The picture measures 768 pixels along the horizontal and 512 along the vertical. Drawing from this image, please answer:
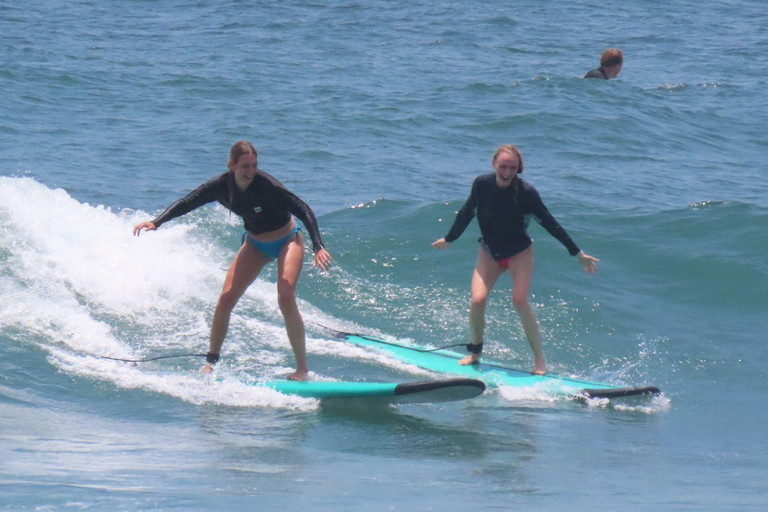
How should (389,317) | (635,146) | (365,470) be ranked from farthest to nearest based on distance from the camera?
1. (635,146)
2. (389,317)
3. (365,470)

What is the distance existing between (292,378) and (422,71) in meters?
12.0

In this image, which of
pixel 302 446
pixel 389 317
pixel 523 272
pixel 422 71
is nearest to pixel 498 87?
pixel 422 71

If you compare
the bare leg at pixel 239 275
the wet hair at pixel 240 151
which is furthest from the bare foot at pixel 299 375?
the wet hair at pixel 240 151

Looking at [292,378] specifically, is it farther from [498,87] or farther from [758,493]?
[498,87]

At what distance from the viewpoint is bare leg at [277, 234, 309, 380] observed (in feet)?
21.0

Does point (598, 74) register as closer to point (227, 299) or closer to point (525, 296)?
point (525, 296)

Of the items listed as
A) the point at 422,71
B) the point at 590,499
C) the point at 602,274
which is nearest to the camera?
the point at 590,499

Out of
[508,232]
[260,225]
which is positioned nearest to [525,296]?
[508,232]

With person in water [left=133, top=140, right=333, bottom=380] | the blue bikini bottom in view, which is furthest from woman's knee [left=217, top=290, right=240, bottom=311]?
the blue bikini bottom

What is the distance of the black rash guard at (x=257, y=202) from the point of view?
6355 mm

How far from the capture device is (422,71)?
704 inches

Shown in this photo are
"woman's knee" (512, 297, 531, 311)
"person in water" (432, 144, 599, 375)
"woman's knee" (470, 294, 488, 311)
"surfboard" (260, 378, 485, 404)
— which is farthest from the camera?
"woman's knee" (470, 294, 488, 311)

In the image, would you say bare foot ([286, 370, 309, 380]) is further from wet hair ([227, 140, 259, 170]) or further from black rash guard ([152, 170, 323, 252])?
wet hair ([227, 140, 259, 170])

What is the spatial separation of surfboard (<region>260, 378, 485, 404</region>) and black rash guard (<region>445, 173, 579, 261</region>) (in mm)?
1442
